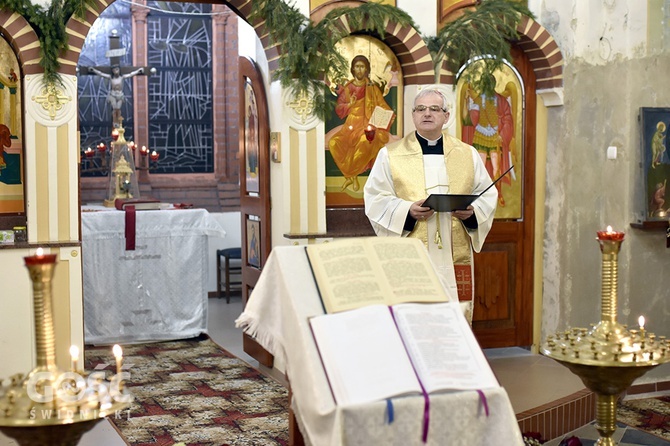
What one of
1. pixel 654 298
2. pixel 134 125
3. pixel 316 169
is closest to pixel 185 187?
pixel 134 125

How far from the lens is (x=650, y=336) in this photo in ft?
12.7

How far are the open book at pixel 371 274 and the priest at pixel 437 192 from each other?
6.17 ft

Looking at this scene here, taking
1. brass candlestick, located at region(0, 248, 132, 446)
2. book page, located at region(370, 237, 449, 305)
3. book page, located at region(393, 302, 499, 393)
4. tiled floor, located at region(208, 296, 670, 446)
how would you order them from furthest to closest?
tiled floor, located at region(208, 296, 670, 446), book page, located at region(370, 237, 449, 305), book page, located at region(393, 302, 499, 393), brass candlestick, located at region(0, 248, 132, 446)

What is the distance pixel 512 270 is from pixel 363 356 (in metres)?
4.96

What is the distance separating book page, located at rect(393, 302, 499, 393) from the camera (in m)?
3.40

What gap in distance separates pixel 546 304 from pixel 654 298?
876 millimetres

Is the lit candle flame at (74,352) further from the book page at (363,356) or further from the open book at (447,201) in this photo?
the open book at (447,201)

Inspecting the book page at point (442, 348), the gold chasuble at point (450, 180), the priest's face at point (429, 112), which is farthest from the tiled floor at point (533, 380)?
the book page at point (442, 348)

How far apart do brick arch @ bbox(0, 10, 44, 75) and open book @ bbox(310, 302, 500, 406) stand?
3929 millimetres

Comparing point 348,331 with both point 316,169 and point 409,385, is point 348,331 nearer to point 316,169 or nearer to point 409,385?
point 409,385

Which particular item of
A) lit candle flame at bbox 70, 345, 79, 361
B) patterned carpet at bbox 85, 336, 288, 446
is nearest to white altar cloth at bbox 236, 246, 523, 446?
lit candle flame at bbox 70, 345, 79, 361

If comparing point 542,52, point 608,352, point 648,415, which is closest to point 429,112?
point 608,352

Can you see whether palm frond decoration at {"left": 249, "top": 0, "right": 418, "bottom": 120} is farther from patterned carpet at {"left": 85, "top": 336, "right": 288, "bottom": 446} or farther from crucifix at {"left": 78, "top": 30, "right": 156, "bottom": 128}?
crucifix at {"left": 78, "top": 30, "right": 156, "bottom": 128}

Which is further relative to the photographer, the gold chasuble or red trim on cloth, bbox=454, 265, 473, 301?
red trim on cloth, bbox=454, 265, 473, 301
